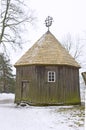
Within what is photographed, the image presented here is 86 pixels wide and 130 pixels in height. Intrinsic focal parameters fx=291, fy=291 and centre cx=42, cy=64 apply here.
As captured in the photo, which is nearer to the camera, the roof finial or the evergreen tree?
the roof finial

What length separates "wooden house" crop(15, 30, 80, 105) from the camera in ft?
83.4

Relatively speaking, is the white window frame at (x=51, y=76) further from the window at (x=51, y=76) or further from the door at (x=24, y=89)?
the door at (x=24, y=89)

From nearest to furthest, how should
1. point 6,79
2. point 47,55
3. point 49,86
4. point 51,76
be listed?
1. point 49,86
2. point 51,76
3. point 47,55
4. point 6,79

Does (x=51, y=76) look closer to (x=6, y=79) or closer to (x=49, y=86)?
(x=49, y=86)

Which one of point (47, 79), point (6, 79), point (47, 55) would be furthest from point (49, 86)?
point (6, 79)

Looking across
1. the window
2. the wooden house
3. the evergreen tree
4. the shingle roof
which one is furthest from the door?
the evergreen tree

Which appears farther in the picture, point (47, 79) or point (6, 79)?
point (6, 79)

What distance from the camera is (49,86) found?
25.6 metres

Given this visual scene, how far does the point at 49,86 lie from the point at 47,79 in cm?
66

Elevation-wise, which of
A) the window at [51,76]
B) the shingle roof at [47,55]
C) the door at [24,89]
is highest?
the shingle roof at [47,55]

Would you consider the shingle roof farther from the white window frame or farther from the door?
the door

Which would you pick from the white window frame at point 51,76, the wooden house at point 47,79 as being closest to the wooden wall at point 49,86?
the wooden house at point 47,79

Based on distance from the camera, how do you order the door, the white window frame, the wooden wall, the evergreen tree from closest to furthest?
the wooden wall, the white window frame, the door, the evergreen tree

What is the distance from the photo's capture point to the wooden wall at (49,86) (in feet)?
83.3
